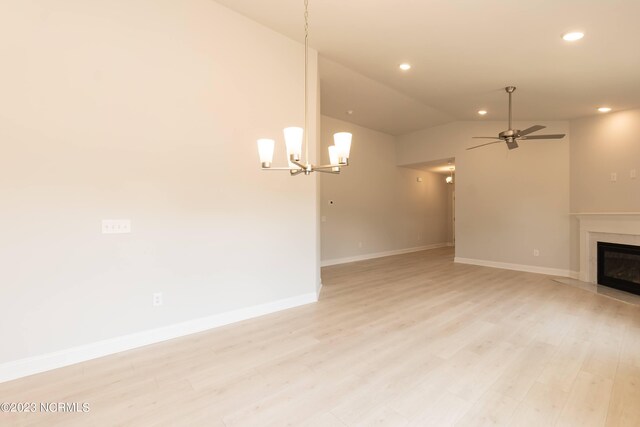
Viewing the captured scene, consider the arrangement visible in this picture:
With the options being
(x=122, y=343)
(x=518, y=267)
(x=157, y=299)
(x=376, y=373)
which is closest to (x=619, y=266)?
(x=518, y=267)

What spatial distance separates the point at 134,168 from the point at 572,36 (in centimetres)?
464

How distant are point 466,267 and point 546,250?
5.02ft

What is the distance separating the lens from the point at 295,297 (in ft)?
12.5

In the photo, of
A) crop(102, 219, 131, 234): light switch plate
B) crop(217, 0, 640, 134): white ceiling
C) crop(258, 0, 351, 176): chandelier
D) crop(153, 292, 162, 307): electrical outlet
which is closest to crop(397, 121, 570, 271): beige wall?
crop(217, 0, 640, 134): white ceiling

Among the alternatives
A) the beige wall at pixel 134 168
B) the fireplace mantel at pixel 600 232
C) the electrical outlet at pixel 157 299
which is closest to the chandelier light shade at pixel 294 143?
the beige wall at pixel 134 168

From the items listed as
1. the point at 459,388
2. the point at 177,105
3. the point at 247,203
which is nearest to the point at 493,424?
the point at 459,388

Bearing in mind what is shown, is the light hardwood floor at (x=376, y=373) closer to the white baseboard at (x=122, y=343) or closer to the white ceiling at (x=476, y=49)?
the white baseboard at (x=122, y=343)

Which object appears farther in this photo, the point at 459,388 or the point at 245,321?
the point at 245,321

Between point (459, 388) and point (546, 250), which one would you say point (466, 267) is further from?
point (459, 388)

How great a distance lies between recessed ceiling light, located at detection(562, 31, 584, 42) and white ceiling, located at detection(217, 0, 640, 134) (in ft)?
0.20

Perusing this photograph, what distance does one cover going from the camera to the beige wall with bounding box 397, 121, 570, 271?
568cm

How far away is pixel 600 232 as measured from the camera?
16.2 feet

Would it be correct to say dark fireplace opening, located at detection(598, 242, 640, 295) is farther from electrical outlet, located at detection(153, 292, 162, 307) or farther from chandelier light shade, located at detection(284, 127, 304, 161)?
electrical outlet, located at detection(153, 292, 162, 307)

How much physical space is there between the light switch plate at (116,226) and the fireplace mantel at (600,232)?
682 centimetres
